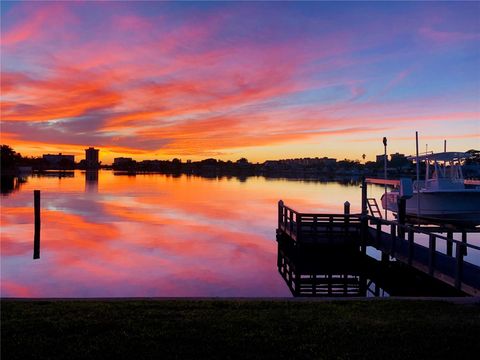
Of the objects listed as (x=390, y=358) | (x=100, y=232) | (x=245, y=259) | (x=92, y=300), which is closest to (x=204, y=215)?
(x=100, y=232)

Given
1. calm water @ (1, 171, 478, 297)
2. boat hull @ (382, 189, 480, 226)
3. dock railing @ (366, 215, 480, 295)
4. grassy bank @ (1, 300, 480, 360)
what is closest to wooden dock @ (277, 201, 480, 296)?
dock railing @ (366, 215, 480, 295)

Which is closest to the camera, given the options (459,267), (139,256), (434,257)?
(459,267)

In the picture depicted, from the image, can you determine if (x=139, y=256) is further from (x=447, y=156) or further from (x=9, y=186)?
(x=9, y=186)

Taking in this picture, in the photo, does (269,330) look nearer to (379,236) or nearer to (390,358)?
(390,358)

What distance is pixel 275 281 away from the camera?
2322 cm

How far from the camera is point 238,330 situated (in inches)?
323

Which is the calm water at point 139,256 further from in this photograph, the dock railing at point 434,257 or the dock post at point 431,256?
the dock post at point 431,256

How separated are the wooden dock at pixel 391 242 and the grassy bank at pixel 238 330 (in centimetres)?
651

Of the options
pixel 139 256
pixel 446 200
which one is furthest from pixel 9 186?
pixel 446 200

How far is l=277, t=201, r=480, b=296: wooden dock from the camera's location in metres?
16.1

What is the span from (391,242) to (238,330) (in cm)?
1635

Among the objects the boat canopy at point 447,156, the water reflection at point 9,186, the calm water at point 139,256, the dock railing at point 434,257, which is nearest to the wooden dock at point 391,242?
the dock railing at point 434,257

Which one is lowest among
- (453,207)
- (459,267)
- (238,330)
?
(459,267)

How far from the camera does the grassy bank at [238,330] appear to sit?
7.27 metres
